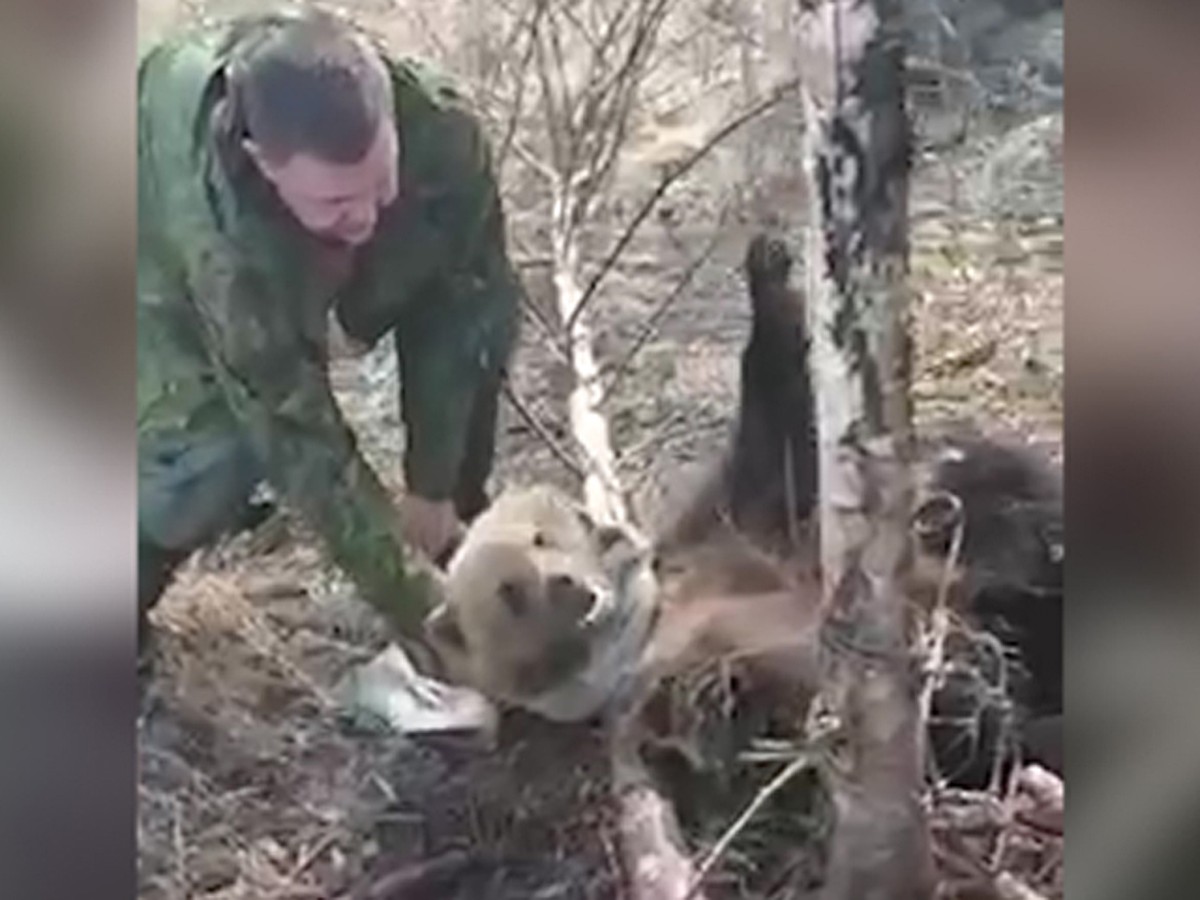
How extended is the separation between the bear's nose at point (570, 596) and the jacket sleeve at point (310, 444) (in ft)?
0.21

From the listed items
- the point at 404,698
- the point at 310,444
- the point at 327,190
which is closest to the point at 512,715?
the point at 404,698

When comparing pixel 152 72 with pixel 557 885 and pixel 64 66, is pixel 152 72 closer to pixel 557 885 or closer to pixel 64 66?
pixel 64 66

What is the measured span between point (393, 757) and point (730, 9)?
42 centimetres

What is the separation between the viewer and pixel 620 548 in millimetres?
835

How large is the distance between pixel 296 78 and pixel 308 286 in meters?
0.11

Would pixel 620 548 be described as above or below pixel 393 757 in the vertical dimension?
above

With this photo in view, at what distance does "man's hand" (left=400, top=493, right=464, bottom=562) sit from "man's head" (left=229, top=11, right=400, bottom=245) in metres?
0.14

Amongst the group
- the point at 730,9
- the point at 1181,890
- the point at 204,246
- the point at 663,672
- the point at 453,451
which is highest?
the point at 730,9

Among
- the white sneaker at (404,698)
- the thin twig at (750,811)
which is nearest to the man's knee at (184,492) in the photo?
the white sneaker at (404,698)

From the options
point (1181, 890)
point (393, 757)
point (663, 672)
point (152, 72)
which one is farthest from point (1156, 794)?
point (152, 72)

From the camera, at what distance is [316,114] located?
0.83 meters

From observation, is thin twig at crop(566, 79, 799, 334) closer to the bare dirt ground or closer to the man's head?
the bare dirt ground

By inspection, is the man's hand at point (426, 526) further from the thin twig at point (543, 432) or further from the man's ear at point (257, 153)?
the man's ear at point (257, 153)

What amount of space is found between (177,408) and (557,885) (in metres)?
0.31
